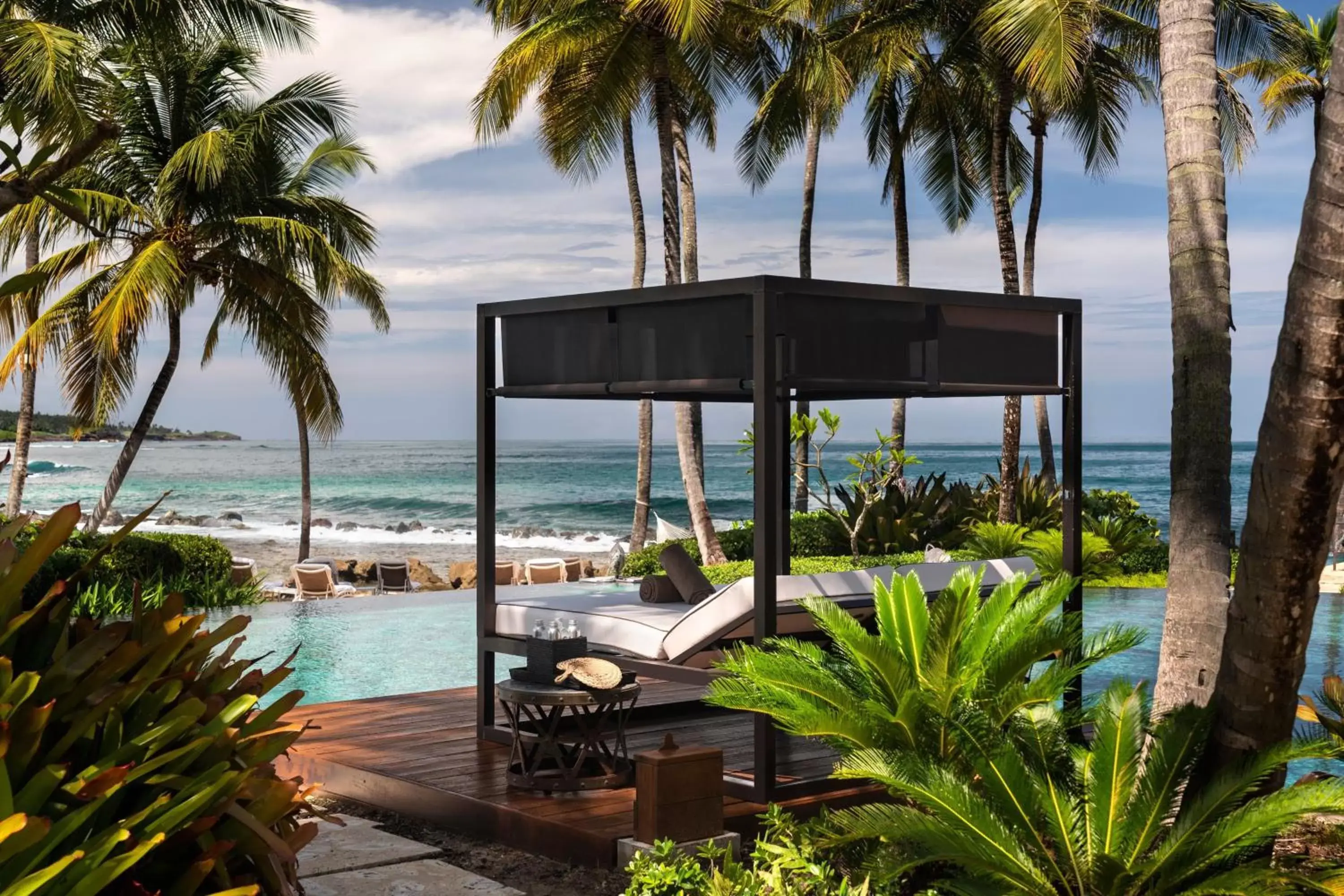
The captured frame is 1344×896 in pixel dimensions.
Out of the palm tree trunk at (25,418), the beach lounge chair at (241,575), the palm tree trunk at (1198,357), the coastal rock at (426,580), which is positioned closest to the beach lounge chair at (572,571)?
the coastal rock at (426,580)

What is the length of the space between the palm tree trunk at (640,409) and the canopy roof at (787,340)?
12.4 meters

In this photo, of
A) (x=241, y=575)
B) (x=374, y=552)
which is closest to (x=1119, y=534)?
(x=241, y=575)

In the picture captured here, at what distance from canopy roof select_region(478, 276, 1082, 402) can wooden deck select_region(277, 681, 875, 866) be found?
1.54 meters

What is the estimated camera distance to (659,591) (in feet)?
21.5

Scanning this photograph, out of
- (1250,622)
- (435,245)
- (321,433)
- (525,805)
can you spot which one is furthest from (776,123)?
(435,245)

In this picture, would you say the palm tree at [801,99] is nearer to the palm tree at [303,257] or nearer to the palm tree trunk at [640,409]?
the palm tree trunk at [640,409]

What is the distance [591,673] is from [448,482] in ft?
125

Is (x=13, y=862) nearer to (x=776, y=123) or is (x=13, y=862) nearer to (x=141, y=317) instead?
(x=141, y=317)

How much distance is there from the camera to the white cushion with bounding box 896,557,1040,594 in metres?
5.84

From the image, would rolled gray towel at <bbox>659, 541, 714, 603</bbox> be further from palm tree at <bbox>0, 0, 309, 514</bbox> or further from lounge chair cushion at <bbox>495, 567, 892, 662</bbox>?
palm tree at <bbox>0, 0, 309, 514</bbox>

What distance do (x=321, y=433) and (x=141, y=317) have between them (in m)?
2.53

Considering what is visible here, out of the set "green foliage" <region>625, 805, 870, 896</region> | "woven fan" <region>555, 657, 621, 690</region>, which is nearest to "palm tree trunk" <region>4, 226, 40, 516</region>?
"woven fan" <region>555, 657, 621, 690</region>

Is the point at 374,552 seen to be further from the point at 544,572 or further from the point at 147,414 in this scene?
the point at 147,414

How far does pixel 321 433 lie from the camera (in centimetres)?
1520
